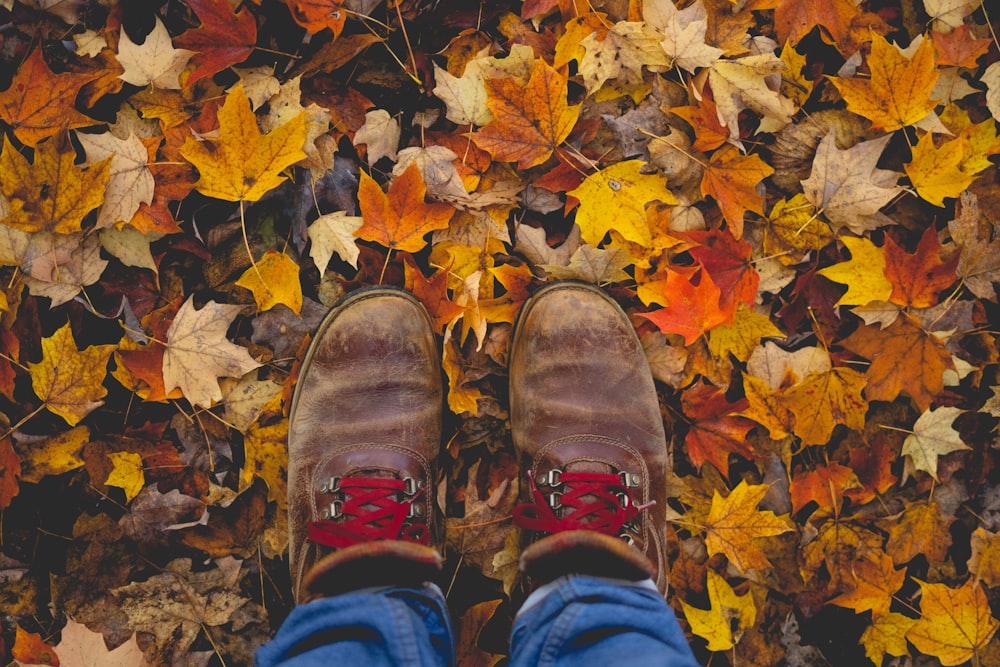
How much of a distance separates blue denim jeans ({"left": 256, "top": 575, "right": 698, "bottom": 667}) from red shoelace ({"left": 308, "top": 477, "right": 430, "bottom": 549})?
25 centimetres

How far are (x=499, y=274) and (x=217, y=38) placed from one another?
75 cm

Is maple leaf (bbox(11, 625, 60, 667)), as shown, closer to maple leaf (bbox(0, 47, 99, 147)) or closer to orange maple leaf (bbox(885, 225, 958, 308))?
maple leaf (bbox(0, 47, 99, 147))

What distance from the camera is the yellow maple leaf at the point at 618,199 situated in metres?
1.26

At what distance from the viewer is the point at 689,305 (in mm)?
1285

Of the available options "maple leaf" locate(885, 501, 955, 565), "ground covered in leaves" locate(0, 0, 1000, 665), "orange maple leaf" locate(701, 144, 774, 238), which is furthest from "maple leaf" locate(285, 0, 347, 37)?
"maple leaf" locate(885, 501, 955, 565)

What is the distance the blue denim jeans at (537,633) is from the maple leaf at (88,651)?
66 cm

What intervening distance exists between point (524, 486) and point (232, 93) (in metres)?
1.01

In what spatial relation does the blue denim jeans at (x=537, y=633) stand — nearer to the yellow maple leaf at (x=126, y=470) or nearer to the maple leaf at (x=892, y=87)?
the yellow maple leaf at (x=126, y=470)

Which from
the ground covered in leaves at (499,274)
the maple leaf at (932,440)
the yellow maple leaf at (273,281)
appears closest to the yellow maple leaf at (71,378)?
the ground covered in leaves at (499,274)

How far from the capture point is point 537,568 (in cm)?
101

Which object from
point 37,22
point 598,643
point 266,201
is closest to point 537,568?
point 598,643

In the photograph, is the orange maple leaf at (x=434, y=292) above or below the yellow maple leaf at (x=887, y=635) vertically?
above

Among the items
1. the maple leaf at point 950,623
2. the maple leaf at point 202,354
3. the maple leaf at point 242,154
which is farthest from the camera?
the maple leaf at point 950,623

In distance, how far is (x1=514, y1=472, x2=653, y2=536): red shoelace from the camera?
4.02 ft
